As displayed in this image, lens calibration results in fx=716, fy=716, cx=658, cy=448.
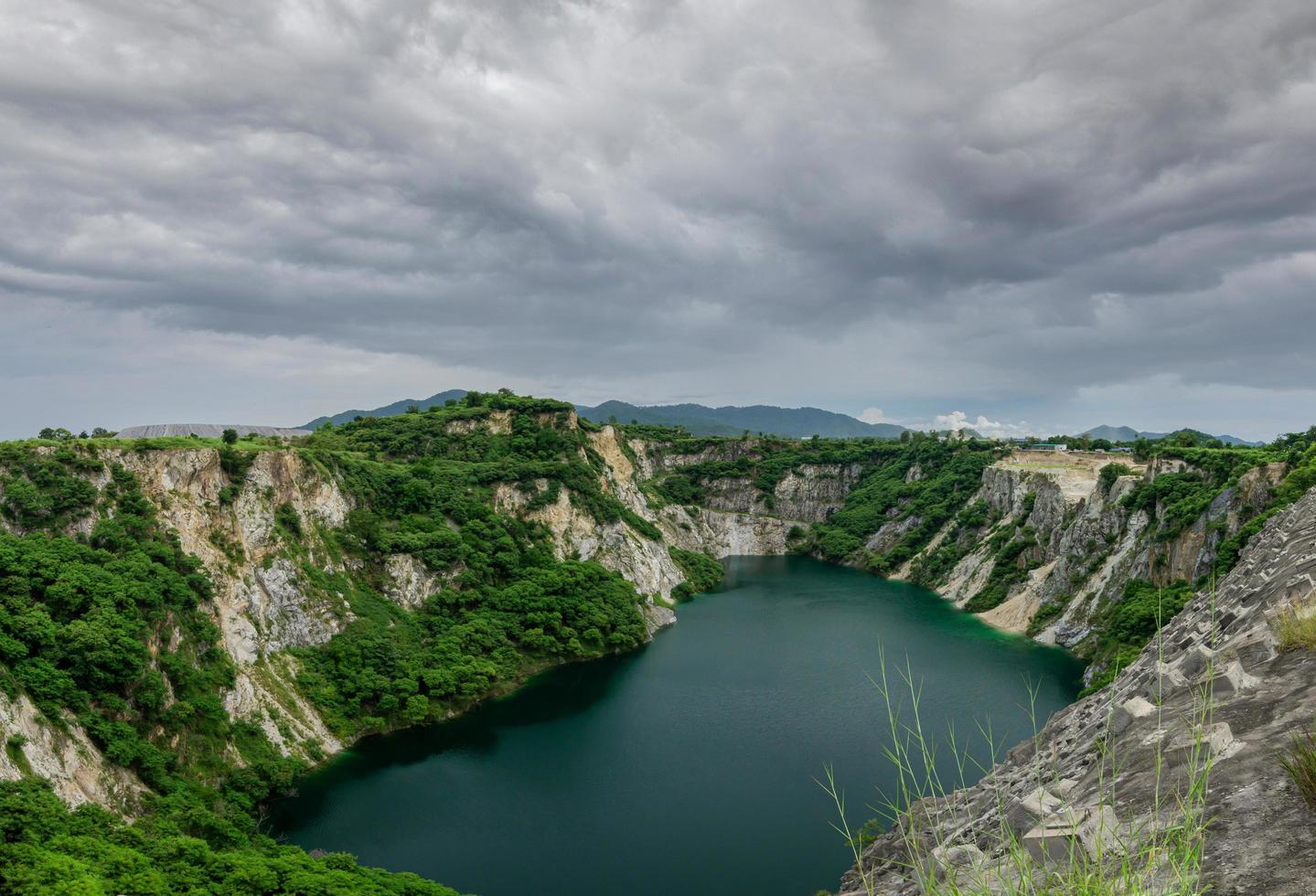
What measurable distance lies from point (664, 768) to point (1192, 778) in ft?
124

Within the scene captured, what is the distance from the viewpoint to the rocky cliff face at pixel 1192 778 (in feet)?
20.8

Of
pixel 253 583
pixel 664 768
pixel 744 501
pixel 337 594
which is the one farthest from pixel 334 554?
pixel 744 501

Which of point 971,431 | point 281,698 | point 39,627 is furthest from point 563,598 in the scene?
point 971,431

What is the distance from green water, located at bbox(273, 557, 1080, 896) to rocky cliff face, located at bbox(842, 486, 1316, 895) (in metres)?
13.2

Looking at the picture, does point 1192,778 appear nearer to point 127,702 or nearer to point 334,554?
point 127,702

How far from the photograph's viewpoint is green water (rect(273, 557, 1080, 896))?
30375 millimetres

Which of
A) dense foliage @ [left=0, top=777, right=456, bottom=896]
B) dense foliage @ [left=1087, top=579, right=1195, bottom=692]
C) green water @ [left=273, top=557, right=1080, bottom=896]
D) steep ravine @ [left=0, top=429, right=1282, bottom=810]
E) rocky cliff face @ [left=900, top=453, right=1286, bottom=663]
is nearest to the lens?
dense foliage @ [left=0, top=777, right=456, bottom=896]

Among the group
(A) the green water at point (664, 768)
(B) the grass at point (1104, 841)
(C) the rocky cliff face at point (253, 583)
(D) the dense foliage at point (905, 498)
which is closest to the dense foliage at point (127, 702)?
(C) the rocky cliff face at point (253, 583)

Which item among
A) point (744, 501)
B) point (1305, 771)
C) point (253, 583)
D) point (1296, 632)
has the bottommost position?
point (744, 501)

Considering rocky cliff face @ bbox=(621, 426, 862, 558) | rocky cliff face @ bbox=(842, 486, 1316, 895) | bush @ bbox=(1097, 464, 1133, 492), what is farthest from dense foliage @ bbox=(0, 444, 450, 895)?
rocky cliff face @ bbox=(621, 426, 862, 558)

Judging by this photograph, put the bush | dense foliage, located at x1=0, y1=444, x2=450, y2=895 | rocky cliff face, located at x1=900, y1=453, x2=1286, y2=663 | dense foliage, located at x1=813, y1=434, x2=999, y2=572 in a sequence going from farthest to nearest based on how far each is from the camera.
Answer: dense foliage, located at x1=813, y1=434, x2=999, y2=572
the bush
rocky cliff face, located at x1=900, y1=453, x2=1286, y2=663
dense foliage, located at x1=0, y1=444, x2=450, y2=895

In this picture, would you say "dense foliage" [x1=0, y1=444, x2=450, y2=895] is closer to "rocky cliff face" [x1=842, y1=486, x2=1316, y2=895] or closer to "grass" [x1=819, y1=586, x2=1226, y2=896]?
"rocky cliff face" [x1=842, y1=486, x2=1316, y2=895]

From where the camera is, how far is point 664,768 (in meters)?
39.2

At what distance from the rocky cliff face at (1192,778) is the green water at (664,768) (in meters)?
13.2
